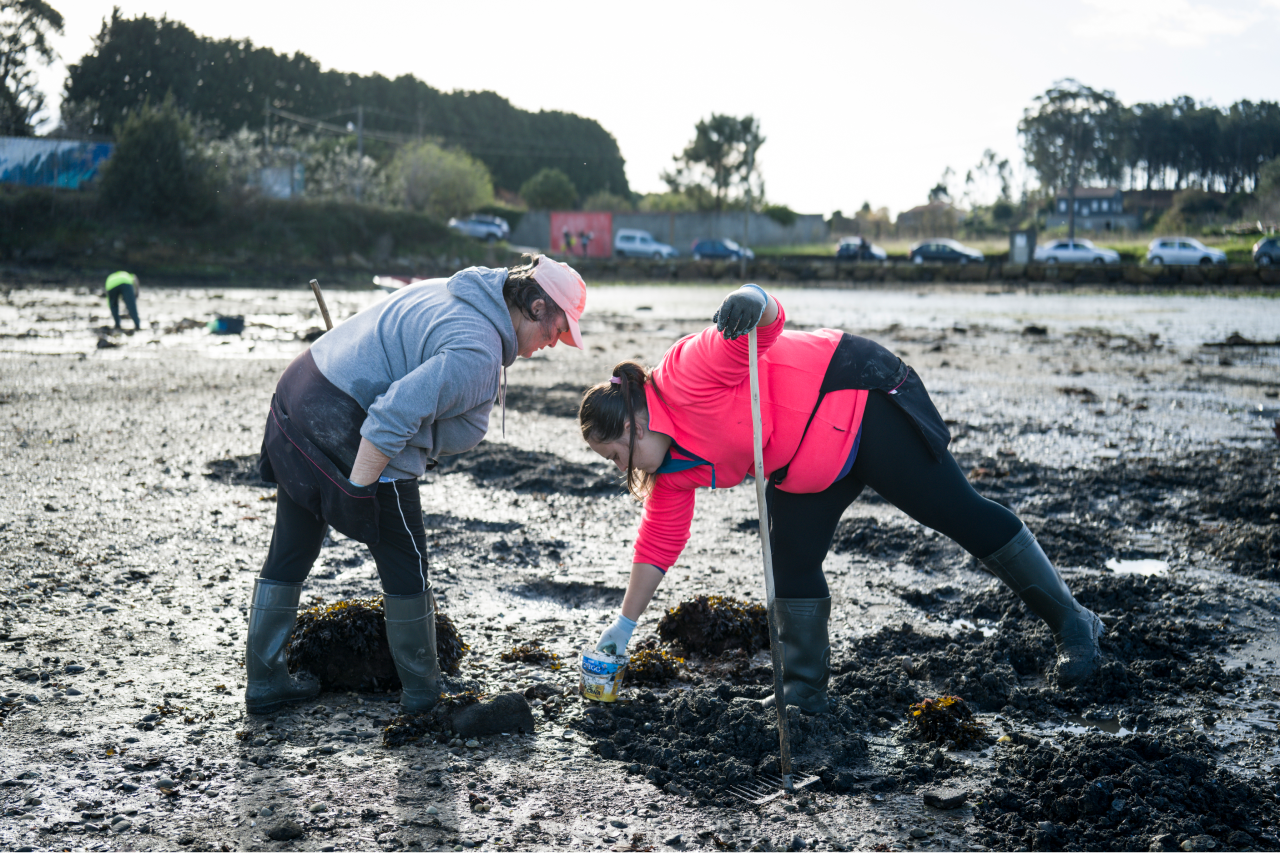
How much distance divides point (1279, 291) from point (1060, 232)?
27312 mm

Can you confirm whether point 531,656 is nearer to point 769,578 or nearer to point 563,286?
point 769,578

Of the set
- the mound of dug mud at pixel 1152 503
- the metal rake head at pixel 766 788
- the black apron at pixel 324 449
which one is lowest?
the metal rake head at pixel 766 788

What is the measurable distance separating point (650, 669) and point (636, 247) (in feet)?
147

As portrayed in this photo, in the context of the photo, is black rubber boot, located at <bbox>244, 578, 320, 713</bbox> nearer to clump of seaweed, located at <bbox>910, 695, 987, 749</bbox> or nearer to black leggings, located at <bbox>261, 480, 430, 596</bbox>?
black leggings, located at <bbox>261, 480, 430, 596</bbox>

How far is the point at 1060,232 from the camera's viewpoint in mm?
54281

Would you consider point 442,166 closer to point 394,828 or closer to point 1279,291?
point 1279,291

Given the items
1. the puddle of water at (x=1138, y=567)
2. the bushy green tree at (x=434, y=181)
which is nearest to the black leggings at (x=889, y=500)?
the puddle of water at (x=1138, y=567)

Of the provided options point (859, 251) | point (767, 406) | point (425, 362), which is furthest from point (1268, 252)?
point (425, 362)

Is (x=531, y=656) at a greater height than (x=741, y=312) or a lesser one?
lesser

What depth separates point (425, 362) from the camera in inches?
107

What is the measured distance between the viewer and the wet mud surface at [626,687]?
265 centimetres

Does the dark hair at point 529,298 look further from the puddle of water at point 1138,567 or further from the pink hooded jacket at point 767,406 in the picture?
the puddle of water at point 1138,567

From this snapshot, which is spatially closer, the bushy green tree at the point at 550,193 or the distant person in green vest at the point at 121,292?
the distant person in green vest at the point at 121,292

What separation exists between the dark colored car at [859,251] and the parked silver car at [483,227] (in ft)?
53.6
